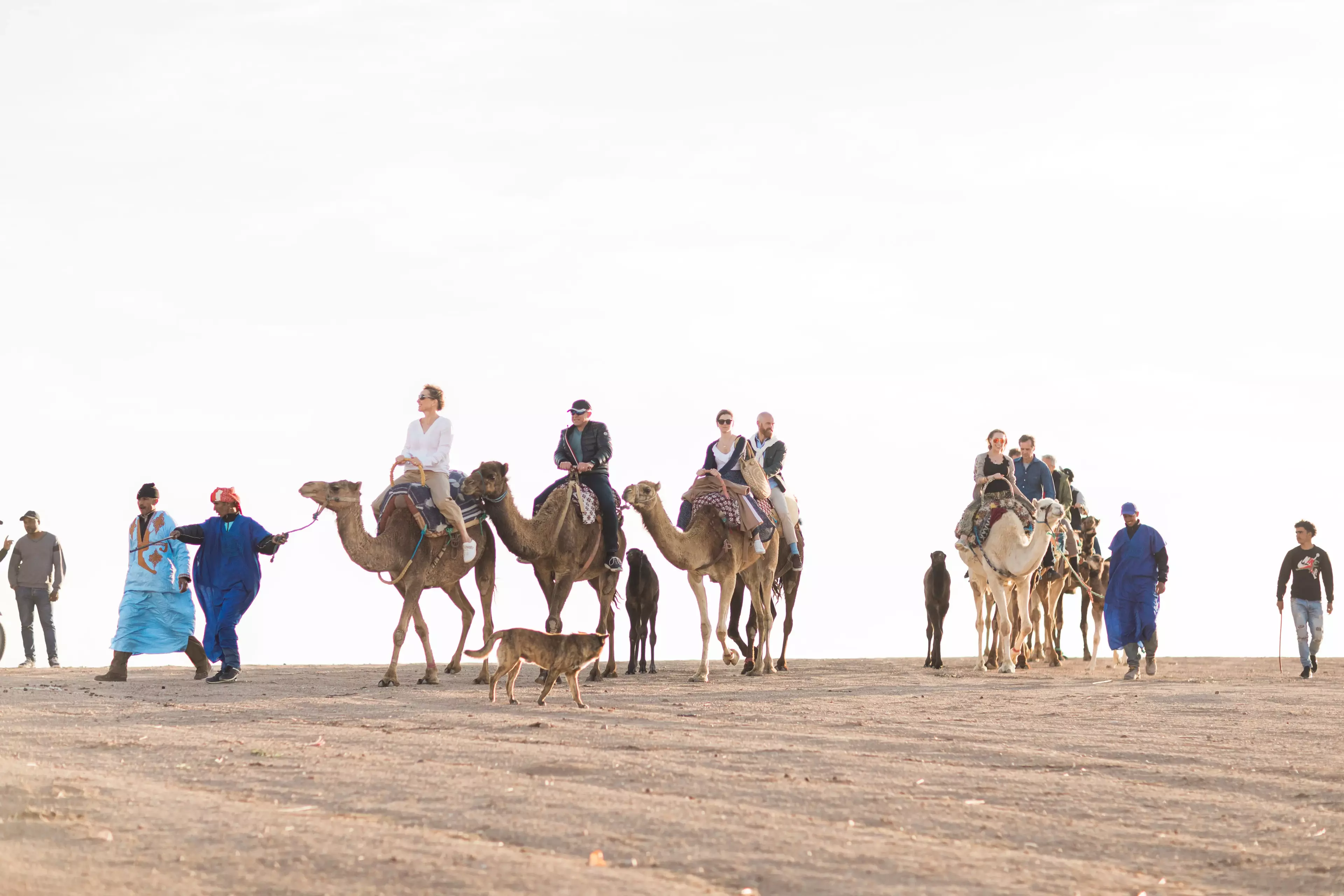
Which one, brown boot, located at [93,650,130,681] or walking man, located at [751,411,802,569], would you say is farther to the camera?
walking man, located at [751,411,802,569]

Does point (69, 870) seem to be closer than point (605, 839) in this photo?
Yes

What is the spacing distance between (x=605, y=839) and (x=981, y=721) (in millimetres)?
7654

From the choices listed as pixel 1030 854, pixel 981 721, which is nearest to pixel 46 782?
pixel 1030 854

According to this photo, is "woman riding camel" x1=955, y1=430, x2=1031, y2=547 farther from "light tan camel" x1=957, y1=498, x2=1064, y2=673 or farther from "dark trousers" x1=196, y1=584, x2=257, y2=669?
"dark trousers" x1=196, y1=584, x2=257, y2=669

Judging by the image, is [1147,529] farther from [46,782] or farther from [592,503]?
[46,782]

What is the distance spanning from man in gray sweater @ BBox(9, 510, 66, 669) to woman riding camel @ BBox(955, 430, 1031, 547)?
13668mm

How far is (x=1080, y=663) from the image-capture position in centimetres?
2895

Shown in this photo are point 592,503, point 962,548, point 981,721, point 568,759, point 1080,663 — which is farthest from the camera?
point 1080,663

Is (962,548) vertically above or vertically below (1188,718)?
above

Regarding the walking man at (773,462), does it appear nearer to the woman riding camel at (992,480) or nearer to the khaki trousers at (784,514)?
the khaki trousers at (784,514)

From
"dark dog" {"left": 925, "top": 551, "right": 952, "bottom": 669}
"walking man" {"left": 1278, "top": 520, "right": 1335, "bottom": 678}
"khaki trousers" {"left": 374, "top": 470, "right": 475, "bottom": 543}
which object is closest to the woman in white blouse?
"khaki trousers" {"left": 374, "top": 470, "right": 475, "bottom": 543}

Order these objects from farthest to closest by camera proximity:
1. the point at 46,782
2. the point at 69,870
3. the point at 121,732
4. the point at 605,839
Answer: the point at 121,732
the point at 46,782
the point at 605,839
the point at 69,870

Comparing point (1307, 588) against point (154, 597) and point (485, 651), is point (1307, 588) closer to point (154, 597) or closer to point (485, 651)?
Answer: point (485, 651)

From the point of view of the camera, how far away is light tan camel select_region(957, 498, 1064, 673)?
79.9 ft
